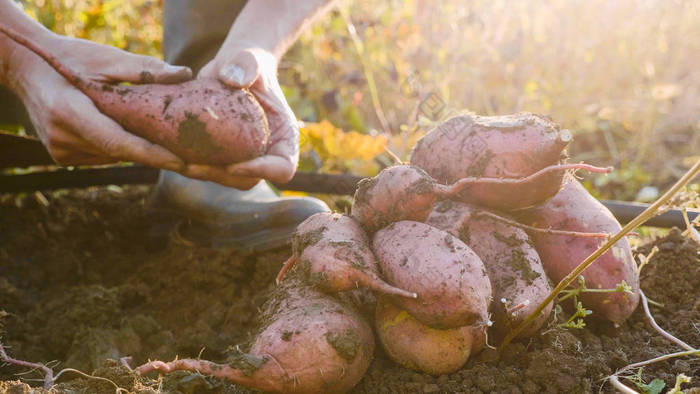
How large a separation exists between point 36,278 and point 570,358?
186 cm

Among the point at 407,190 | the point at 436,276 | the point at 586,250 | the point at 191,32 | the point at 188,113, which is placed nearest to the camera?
the point at 436,276

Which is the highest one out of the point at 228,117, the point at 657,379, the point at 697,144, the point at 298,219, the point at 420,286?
the point at 228,117

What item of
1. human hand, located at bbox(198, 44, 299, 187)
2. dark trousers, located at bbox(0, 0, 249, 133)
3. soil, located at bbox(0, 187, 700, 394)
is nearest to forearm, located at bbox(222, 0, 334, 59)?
human hand, located at bbox(198, 44, 299, 187)

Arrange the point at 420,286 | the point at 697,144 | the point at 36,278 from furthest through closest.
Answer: the point at 697,144 < the point at 36,278 < the point at 420,286

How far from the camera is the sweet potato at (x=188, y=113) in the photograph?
5.23 feet

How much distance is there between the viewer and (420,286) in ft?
3.84

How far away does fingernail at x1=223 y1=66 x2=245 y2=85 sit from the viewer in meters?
1.60

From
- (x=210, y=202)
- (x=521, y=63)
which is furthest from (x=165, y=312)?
(x=521, y=63)

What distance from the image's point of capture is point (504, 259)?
4.48 ft

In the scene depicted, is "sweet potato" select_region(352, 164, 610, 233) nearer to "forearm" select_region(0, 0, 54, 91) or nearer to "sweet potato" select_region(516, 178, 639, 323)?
"sweet potato" select_region(516, 178, 639, 323)

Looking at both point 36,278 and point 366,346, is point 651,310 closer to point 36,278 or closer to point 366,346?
point 366,346

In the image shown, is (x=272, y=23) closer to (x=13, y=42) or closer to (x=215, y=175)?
(x=215, y=175)

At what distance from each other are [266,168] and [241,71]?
0.27 m

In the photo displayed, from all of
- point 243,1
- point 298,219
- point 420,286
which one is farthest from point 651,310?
point 243,1
